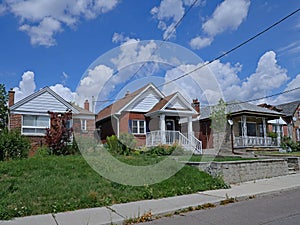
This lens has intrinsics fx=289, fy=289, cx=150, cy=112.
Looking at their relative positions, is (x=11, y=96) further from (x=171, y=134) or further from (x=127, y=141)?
(x=171, y=134)

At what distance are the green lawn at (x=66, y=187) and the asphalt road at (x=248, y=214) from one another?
2016mm

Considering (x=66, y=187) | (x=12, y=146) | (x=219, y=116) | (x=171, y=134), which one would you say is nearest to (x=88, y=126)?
(x=171, y=134)

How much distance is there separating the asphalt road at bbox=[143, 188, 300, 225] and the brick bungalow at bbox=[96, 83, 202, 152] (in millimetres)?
13188

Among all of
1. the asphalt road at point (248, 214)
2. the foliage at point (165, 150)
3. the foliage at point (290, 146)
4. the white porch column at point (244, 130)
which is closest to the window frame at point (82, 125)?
the foliage at point (165, 150)

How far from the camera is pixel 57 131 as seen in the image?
14.6m

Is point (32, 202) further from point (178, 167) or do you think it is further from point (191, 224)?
point (178, 167)

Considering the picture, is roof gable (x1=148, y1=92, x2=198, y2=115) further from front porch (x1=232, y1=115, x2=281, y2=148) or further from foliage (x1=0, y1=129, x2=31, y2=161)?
foliage (x1=0, y1=129, x2=31, y2=161)

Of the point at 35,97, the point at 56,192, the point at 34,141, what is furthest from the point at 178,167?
the point at 35,97

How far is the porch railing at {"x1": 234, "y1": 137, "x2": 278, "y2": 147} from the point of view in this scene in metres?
25.0

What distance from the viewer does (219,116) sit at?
2503cm

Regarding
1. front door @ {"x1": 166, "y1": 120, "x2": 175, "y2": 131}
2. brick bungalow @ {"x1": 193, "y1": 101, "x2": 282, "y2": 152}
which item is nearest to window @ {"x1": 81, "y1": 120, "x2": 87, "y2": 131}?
front door @ {"x1": 166, "y1": 120, "x2": 175, "y2": 131}

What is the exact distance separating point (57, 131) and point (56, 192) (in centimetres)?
693

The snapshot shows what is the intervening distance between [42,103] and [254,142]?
18.0 m

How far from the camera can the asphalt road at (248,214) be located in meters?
6.02
